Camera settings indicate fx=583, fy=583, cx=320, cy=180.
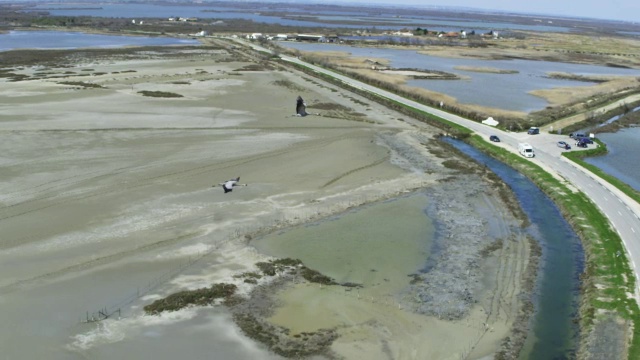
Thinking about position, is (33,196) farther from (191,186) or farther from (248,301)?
(248,301)

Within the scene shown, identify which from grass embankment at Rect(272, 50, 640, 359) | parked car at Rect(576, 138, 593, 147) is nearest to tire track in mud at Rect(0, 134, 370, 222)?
grass embankment at Rect(272, 50, 640, 359)

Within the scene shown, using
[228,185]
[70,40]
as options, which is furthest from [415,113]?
[70,40]

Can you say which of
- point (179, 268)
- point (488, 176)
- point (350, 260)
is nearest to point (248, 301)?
point (179, 268)

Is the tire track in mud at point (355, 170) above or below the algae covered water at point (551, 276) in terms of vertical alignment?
above

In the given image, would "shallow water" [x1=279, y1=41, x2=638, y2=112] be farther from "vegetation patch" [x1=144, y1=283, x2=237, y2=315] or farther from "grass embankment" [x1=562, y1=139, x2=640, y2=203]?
"vegetation patch" [x1=144, y1=283, x2=237, y2=315]

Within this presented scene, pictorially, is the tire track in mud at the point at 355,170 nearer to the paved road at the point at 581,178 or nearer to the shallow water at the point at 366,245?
the shallow water at the point at 366,245

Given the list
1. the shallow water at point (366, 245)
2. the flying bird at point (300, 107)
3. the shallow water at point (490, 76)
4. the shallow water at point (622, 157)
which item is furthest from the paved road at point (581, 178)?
the flying bird at point (300, 107)
